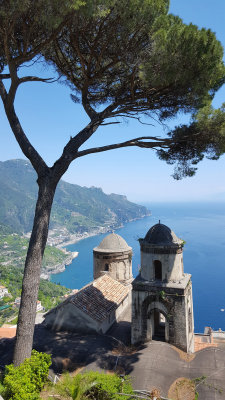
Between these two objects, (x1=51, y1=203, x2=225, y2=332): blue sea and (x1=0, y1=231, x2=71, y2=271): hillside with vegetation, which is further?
(x1=0, y1=231, x2=71, y2=271): hillside with vegetation

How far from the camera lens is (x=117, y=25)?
26.6 ft

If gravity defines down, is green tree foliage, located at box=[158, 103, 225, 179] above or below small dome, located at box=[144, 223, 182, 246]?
above

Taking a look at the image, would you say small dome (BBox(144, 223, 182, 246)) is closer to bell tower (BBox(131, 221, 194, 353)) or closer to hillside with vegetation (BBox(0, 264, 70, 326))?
bell tower (BBox(131, 221, 194, 353))

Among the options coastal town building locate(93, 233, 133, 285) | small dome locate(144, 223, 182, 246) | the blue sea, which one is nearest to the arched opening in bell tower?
small dome locate(144, 223, 182, 246)

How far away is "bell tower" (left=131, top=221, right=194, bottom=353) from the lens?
34.8ft

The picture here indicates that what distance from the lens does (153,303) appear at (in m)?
11.1

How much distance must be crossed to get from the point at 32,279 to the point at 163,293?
551 cm

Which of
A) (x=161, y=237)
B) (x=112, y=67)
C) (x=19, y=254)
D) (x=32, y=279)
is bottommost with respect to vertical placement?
(x=19, y=254)

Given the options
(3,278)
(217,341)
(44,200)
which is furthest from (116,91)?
(3,278)

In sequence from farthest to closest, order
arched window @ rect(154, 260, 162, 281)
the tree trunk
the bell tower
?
arched window @ rect(154, 260, 162, 281) < the bell tower < the tree trunk

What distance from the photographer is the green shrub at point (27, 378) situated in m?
6.62

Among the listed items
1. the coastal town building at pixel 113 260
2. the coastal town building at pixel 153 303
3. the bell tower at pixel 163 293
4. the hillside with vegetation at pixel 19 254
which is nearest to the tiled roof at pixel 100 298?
the coastal town building at pixel 153 303

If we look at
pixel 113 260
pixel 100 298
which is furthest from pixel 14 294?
pixel 100 298

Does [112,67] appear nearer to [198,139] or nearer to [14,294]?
[198,139]
